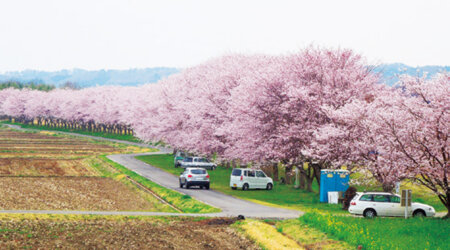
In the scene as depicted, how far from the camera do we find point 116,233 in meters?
25.8

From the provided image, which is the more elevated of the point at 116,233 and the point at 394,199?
the point at 394,199

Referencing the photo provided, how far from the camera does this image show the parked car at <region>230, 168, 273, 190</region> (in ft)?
161

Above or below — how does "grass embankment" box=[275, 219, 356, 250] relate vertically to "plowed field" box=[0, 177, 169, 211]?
below

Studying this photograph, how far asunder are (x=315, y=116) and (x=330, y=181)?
16.8ft

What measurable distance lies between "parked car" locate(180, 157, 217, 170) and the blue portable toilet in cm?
2662

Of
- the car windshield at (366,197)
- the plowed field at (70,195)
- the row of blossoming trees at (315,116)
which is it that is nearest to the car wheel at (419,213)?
the row of blossoming trees at (315,116)

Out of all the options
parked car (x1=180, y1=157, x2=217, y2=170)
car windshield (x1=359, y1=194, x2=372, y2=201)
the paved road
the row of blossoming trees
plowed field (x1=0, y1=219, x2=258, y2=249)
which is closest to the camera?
plowed field (x1=0, y1=219, x2=258, y2=249)

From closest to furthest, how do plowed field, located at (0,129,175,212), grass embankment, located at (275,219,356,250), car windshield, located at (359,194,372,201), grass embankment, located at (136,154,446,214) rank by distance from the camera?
grass embankment, located at (275,219,356,250) → car windshield, located at (359,194,372,201) → plowed field, located at (0,129,175,212) → grass embankment, located at (136,154,446,214)

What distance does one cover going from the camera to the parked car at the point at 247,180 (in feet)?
161

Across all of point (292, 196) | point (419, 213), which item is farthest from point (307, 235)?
point (292, 196)

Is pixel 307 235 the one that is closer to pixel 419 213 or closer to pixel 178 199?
pixel 419 213

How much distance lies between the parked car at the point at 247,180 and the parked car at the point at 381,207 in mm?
17792

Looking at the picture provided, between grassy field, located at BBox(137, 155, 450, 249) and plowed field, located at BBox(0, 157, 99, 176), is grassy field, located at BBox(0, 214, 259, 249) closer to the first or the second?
grassy field, located at BBox(137, 155, 450, 249)

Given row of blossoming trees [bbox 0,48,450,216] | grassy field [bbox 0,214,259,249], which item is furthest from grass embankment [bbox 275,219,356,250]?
row of blossoming trees [bbox 0,48,450,216]
